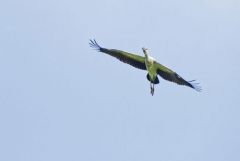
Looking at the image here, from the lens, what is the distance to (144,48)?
192 feet

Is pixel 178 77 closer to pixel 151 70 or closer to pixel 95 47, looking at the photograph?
pixel 151 70

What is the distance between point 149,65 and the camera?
57.8 meters

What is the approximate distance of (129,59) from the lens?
5878 centimetres

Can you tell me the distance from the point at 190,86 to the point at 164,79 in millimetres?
1725

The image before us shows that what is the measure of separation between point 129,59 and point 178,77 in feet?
11.0

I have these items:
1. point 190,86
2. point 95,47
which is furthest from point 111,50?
point 190,86

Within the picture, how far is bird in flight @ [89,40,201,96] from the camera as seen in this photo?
189 ft

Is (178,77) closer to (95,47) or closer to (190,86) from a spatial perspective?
(190,86)

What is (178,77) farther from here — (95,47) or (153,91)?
(95,47)

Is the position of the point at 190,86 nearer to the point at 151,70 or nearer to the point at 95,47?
the point at 151,70

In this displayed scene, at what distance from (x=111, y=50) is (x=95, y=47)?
1.13m

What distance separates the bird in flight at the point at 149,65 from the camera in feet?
189

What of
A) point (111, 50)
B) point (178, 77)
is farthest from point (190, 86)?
point (111, 50)

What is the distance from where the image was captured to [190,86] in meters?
58.0
